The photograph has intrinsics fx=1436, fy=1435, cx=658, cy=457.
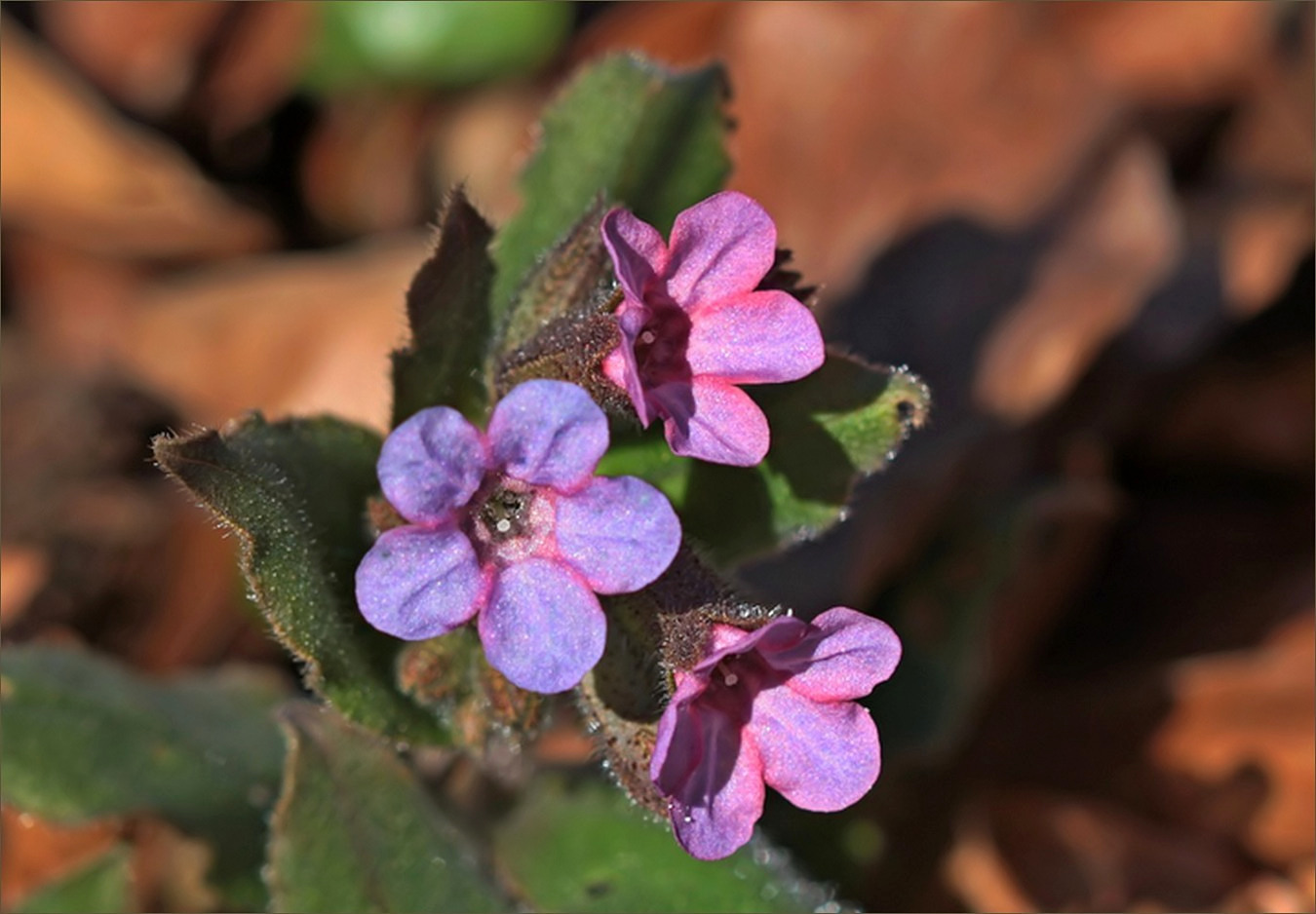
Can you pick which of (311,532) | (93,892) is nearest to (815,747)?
(311,532)

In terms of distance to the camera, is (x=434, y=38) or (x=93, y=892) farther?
(x=434, y=38)

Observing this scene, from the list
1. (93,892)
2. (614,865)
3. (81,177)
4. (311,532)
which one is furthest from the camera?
(81,177)

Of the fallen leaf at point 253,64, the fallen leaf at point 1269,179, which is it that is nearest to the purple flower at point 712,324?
the fallen leaf at point 1269,179

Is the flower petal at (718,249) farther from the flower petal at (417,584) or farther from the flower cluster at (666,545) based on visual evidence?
the flower petal at (417,584)

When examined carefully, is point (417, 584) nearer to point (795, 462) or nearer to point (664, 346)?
point (664, 346)

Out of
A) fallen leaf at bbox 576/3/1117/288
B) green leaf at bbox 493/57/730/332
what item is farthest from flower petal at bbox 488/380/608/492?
fallen leaf at bbox 576/3/1117/288

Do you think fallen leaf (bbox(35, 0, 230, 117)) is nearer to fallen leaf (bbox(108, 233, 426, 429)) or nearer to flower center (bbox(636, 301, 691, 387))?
fallen leaf (bbox(108, 233, 426, 429))

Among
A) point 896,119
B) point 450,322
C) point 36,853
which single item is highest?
point 896,119
